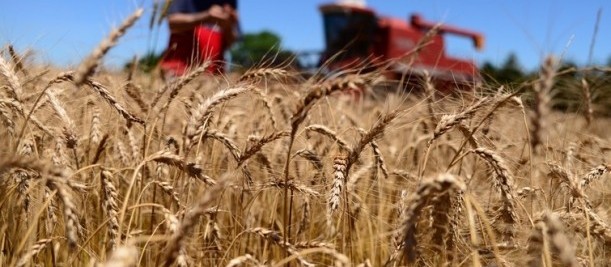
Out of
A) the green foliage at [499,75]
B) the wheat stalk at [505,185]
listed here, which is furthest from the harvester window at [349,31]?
the wheat stalk at [505,185]

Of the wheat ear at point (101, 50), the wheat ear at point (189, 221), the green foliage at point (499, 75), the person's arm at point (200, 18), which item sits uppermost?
the person's arm at point (200, 18)

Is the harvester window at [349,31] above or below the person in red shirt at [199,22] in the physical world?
above

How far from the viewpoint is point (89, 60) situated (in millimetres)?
1253

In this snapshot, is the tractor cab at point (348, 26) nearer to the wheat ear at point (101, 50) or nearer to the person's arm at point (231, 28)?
the person's arm at point (231, 28)

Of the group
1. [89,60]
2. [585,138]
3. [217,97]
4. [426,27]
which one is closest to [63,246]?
[217,97]

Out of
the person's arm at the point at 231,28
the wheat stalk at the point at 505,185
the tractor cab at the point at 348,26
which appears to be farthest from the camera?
the tractor cab at the point at 348,26

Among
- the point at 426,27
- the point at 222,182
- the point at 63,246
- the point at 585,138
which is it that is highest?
the point at 426,27

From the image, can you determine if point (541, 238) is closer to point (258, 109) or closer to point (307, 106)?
point (307, 106)

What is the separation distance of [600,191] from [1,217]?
5.86ft

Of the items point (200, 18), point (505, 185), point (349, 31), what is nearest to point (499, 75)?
point (505, 185)

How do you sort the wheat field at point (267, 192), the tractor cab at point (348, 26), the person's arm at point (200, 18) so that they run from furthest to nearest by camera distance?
the tractor cab at point (348, 26), the person's arm at point (200, 18), the wheat field at point (267, 192)

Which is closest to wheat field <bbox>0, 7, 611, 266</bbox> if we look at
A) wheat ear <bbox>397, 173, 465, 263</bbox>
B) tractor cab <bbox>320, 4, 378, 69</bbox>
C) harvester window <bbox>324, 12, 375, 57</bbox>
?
wheat ear <bbox>397, 173, 465, 263</bbox>

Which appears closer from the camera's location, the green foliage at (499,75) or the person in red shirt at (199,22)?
the green foliage at (499,75)

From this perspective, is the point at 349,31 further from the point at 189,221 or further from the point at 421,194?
the point at 189,221
